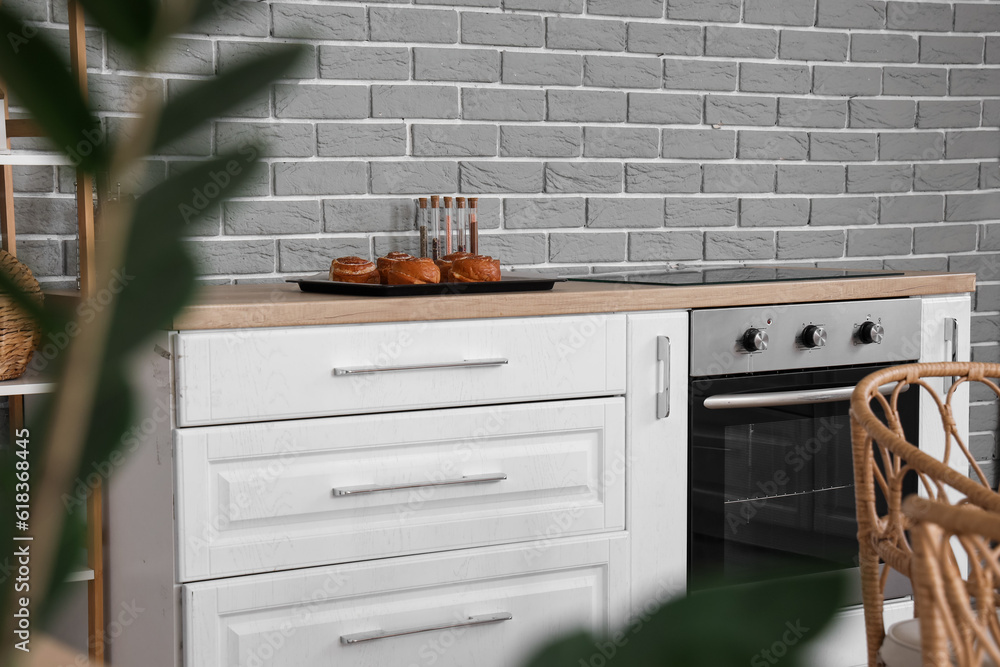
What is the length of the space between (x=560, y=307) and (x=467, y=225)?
549 mm

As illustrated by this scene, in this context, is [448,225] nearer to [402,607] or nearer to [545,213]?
[545,213]

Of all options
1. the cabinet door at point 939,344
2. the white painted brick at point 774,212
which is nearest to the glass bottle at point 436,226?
the white painted brick at point 774,212

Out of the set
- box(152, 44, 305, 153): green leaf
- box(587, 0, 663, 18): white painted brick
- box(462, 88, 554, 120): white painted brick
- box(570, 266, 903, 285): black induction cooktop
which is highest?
box(587, 0, 663, 18): white painted brick

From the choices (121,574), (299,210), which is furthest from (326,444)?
(299,210)

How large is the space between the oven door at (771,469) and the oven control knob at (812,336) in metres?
0.07

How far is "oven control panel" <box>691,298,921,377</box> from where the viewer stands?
2.08m

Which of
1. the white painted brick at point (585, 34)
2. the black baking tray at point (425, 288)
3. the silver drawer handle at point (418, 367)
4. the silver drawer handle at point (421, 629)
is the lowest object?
the silver drawer handle at point (421, 629)

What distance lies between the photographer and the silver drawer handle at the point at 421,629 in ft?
5.88

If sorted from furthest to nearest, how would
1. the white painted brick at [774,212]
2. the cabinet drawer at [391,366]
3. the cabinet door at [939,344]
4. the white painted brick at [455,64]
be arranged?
the white painted brick at [774,212]
the white painted brick at [455,64]
the cabinet door at [939,344]
the cabinet drawer at [391,366]

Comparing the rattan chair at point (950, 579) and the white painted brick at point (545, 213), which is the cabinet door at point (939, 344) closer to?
the white painted brick at point (545, 213)

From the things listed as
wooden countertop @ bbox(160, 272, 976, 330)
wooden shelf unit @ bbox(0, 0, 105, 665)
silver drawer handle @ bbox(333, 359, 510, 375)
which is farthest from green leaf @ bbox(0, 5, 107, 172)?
silver drawer handle @ bbox(333, 359, 510, 375)

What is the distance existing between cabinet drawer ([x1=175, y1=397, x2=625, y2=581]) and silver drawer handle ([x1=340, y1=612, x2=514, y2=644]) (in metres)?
0.14

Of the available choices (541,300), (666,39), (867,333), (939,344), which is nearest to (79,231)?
(541,300)

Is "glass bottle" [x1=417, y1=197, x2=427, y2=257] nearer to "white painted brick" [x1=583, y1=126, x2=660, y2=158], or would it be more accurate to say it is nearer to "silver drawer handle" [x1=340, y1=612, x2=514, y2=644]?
"white painted brick" [x1=583, y1=126, x2=660, y2=158]
